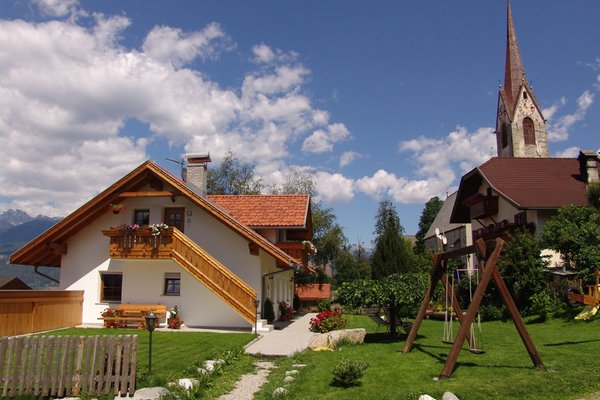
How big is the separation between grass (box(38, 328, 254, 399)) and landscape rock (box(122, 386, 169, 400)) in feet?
1.26

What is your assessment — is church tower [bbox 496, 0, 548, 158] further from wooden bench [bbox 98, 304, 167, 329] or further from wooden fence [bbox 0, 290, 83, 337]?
wooden fence [bbox 0, 290, 83, 337]

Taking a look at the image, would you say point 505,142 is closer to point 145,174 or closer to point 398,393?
point 145,174

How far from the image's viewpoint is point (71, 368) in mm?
8359

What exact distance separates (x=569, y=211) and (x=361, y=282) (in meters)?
12.1

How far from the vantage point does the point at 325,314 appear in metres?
18.9

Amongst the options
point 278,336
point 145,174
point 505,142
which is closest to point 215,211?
point 145,174

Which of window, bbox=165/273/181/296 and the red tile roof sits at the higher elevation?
the red tile roof

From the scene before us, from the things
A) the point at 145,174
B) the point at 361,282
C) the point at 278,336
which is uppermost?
the point at 145,174

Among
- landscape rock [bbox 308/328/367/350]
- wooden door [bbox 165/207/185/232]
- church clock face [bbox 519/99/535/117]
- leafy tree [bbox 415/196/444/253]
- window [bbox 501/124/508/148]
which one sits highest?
church clock face [bbox 519/99/535/117]

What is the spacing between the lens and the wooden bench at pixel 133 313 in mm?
19156

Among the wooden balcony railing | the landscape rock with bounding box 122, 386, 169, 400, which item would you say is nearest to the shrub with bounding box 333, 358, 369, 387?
the landscape rock with bounding box 122, 386, 169, 400

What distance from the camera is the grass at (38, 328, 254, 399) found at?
9309mm

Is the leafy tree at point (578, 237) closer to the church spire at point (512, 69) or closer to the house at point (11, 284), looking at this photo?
the house at point (11, 284)

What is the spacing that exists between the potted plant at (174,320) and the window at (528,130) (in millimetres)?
44709
